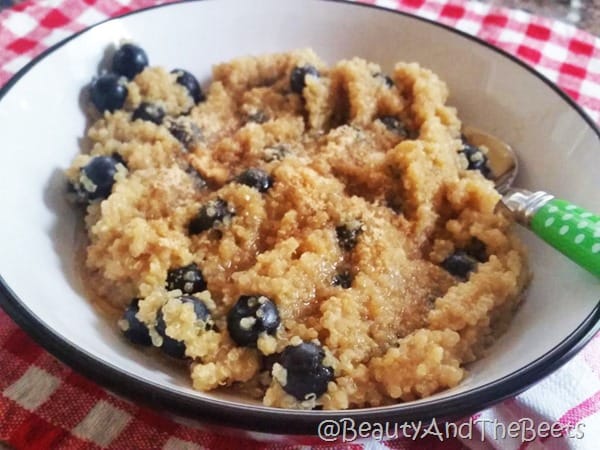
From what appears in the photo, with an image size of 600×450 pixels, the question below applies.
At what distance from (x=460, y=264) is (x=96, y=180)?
795 millimetres

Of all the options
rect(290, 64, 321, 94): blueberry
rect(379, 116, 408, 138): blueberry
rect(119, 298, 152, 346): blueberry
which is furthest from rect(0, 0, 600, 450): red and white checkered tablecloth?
rect(290, 64, 321, 94): blueberry

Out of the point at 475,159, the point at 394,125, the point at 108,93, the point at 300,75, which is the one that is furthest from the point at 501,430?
the point at 108,93

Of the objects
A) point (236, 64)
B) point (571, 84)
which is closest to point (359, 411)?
point (236, 64)

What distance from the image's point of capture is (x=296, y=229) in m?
1.43

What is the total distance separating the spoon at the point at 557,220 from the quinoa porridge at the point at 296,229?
0.05 metres

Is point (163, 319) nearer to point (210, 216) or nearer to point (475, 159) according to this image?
point (210, 216)

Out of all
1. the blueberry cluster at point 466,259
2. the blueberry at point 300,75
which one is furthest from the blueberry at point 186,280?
the blueberry at point 300,75

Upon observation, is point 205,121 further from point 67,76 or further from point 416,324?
point 416,324

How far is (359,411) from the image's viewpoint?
106cm

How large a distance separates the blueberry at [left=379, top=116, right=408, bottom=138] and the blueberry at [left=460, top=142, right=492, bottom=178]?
0.48 ft

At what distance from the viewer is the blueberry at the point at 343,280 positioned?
137 cm

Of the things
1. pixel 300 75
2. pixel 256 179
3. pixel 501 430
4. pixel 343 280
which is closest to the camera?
pixel 501 430

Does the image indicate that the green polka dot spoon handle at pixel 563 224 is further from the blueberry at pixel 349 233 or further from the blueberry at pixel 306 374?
the blueberry at pixel 306 374

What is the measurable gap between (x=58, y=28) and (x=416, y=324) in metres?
1.62
